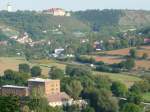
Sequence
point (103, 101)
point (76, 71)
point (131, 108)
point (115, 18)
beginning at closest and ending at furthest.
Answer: point (131, 108), point (103, 101), point (76, 71), point (115, 18)

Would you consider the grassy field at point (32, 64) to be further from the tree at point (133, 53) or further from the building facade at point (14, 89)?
the building facade at point (14, 89)

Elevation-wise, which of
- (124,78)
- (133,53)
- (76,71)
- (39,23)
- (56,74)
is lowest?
(124,78)

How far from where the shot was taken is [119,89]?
3562 centimetres

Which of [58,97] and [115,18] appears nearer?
[58,97]

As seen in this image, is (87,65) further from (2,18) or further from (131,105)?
(2,18)

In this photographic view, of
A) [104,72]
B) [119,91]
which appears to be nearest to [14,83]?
[119,91]

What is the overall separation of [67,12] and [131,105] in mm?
83817

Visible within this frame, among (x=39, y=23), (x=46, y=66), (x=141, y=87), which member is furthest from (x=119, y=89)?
(x=39, y=23)

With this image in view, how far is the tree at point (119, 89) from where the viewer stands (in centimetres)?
3518

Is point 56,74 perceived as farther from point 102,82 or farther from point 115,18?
point 115,18

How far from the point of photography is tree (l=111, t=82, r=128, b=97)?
35.2m

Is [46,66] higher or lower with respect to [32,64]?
higher

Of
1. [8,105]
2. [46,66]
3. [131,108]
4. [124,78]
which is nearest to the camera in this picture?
[8,105]

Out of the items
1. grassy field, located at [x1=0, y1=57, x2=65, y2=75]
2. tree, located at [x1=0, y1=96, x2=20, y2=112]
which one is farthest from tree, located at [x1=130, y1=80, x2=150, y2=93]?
tree, located at [x1=0, y1=96, x2=20, y2=112]
